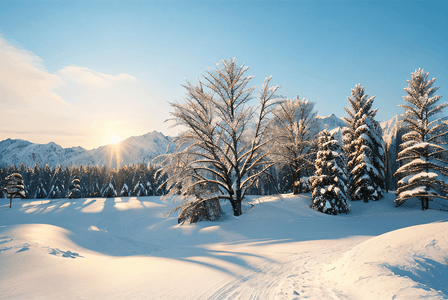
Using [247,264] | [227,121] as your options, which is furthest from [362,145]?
[247,264]

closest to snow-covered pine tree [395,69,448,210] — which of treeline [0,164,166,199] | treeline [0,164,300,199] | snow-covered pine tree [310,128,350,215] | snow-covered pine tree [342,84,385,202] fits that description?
snow-covered pine tree [342,84,385,202]

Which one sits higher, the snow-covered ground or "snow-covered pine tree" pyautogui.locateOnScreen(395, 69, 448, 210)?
"snow-covered pine tree" pyautogui.locateOnScreen(395, 69, 448, 210)

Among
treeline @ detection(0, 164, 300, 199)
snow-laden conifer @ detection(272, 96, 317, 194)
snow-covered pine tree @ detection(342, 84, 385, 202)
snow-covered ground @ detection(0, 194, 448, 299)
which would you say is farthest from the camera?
treeline @ detection(0, 164, 300, 199)

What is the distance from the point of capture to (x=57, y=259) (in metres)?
6.79

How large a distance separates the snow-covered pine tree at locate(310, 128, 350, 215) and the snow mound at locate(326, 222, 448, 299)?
1035 cm

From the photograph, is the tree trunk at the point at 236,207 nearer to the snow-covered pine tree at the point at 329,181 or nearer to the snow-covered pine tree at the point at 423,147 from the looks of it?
the snow-covered pine tree at the point at 329,181

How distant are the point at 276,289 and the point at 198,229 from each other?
27.1 ft

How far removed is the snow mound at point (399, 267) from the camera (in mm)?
3654

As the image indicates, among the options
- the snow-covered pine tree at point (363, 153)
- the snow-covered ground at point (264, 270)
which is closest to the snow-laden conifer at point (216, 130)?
the snow-covered ground at point (264, 270)

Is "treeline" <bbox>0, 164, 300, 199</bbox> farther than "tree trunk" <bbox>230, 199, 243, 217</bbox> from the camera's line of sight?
Yes

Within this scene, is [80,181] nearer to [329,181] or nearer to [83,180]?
[83,180]

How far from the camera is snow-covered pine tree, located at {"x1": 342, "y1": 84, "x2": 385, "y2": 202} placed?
18.2m

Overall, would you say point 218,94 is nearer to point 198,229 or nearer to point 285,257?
point 198,229

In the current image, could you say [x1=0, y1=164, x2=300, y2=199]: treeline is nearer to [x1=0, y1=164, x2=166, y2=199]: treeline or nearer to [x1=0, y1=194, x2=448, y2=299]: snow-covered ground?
[x1=0, y1=164, x2=166, y2=199]: treeline
